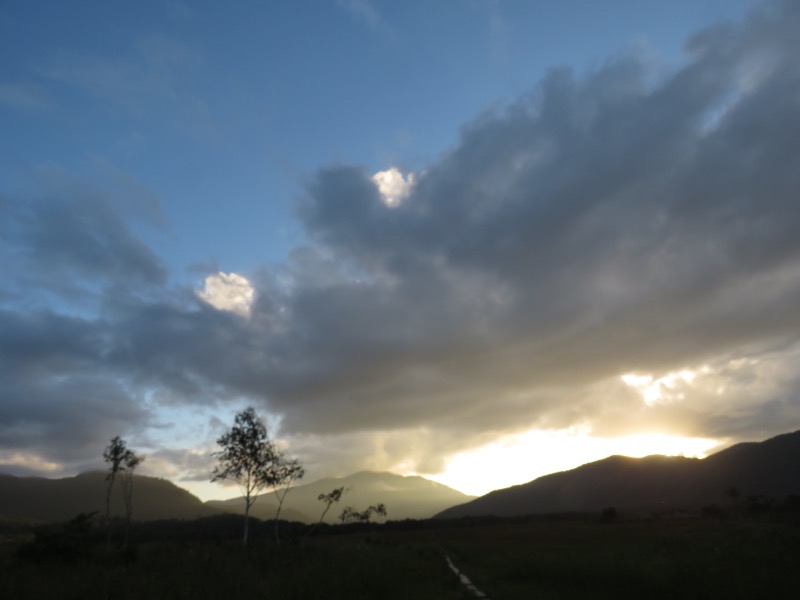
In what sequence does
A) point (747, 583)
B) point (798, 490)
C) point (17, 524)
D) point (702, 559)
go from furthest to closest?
point (798, 490), point (17, 524), point (702, 559), point (747, 583)

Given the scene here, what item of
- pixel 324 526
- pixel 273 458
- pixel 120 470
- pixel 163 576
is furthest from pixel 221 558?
pixel 324 526

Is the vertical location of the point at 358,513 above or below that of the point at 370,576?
above

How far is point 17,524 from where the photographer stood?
438 ft

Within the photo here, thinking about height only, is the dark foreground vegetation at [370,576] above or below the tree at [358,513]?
below

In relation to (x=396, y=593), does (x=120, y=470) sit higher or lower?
higher

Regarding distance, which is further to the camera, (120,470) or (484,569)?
(120,470)

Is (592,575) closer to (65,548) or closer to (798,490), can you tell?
(65,548)

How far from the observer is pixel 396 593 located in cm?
2194

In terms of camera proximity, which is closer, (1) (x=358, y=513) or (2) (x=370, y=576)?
A: (2) (x=370, y=576)

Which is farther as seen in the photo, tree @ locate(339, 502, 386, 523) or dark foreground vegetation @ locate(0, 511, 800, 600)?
tree @ locate(339, 502, 386, 523)

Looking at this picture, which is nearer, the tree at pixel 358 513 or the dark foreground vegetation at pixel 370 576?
the dark foreground vegetation at pixel 370 576

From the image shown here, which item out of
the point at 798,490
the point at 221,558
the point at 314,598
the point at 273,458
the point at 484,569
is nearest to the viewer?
the point at 314,598

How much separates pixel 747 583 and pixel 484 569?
2050 centimetres

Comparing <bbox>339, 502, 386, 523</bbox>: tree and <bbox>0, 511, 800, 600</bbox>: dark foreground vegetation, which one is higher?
<bbox>339, 502, 386, 523</bbox>: tree
